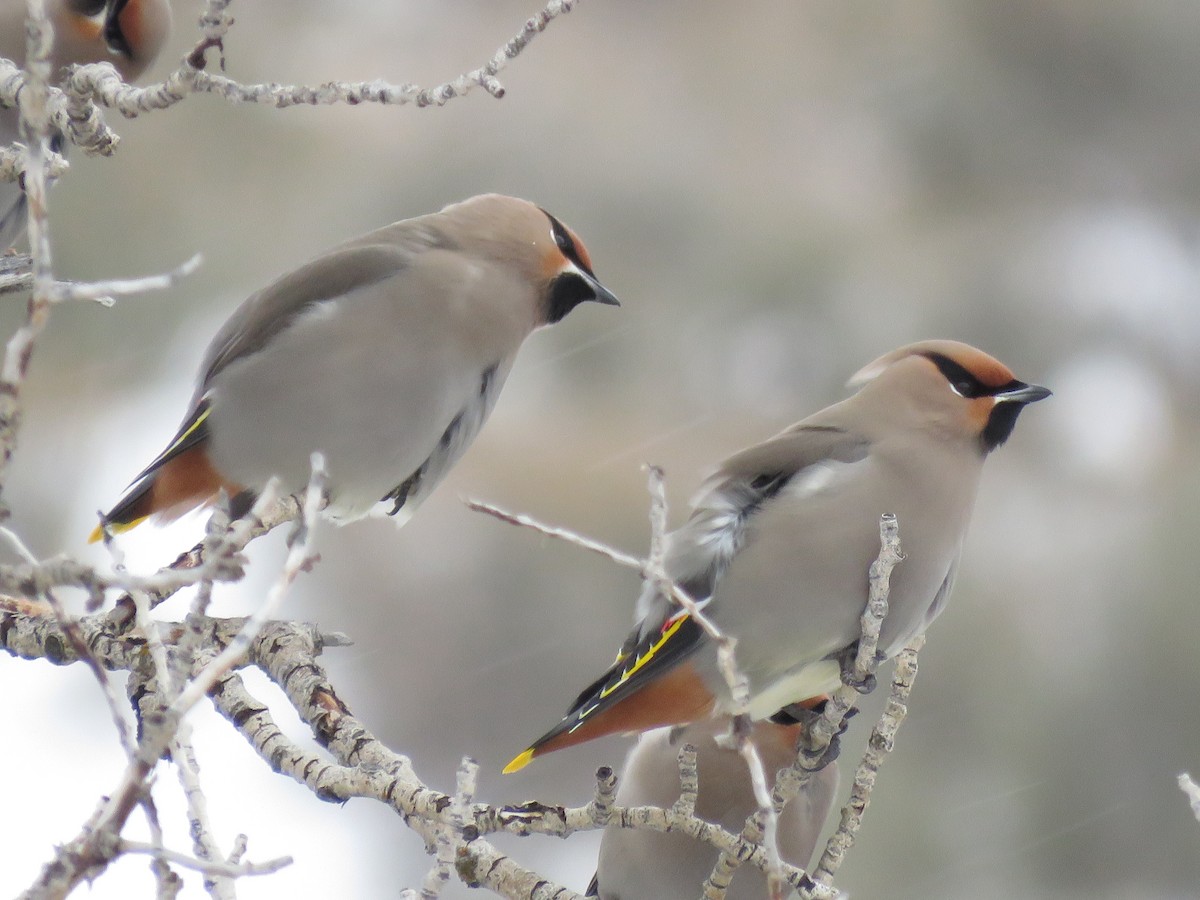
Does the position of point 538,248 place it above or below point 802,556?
above

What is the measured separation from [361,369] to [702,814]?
0.93m

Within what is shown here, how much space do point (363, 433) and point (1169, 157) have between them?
9.64 m

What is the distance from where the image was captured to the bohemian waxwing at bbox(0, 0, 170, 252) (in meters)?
3.35

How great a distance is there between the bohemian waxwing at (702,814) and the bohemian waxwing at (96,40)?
69.5 inches

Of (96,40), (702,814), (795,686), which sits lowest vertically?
(702,814)

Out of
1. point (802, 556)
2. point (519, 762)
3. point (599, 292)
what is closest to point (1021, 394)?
point (802, 556)

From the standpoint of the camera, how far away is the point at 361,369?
272 cm

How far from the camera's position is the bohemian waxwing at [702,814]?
8.51 ft

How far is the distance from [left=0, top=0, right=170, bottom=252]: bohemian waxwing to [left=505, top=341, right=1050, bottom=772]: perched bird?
166 centimetres

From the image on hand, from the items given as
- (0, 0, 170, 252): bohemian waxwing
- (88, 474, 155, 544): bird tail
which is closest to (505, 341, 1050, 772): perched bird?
(88, 474, 155, 544): bird tail

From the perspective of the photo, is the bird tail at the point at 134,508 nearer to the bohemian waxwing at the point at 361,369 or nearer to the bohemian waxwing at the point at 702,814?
the bohemian waxwing at the point at 361,369

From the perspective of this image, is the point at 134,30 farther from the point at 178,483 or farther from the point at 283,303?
the point at 178,483

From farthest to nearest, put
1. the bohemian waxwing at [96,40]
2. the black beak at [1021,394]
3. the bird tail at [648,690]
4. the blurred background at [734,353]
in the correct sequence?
the blurred background at [734,353] < the bohemian waxwing at [96,40] < the black beak at [1021,394] < the bird tail at [648,690]

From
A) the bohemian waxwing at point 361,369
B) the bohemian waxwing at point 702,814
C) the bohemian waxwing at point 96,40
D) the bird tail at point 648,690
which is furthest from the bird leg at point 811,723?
the bohemian waxwing at point 96,40
